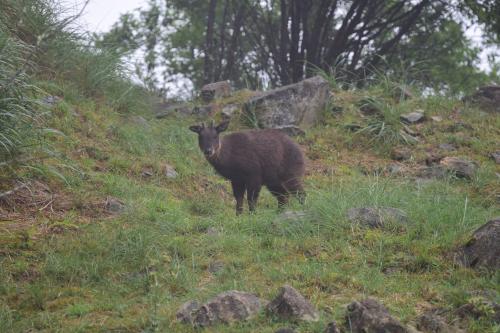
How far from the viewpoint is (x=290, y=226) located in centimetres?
696

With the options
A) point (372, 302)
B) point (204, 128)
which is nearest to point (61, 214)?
point (204, 128)

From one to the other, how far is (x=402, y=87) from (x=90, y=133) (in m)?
5.87

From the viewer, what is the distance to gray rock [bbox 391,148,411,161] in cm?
1098

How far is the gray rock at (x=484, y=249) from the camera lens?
5.70 meters

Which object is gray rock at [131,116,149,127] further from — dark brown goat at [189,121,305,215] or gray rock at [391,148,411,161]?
gray rock at [391,148,411,161]

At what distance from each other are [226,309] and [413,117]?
26.4 ft

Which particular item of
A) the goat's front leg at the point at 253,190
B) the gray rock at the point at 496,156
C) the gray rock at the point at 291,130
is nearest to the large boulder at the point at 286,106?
the gray rock at the point at 291,130

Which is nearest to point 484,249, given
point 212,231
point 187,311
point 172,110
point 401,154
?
point 187,311

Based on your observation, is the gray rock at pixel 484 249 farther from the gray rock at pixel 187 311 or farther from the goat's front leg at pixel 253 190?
the goat's front leg at pixel 253 190

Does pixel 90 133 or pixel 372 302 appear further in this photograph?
pixel 90 133

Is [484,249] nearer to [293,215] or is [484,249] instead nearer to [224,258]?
[293,215]

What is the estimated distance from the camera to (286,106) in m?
12.2

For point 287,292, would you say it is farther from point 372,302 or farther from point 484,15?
point 484,15

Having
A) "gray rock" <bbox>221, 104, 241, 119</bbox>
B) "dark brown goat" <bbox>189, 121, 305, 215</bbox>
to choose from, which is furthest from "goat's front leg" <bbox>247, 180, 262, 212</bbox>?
"gray rock" <bbox>221, 104, 241, 119</bbox>
